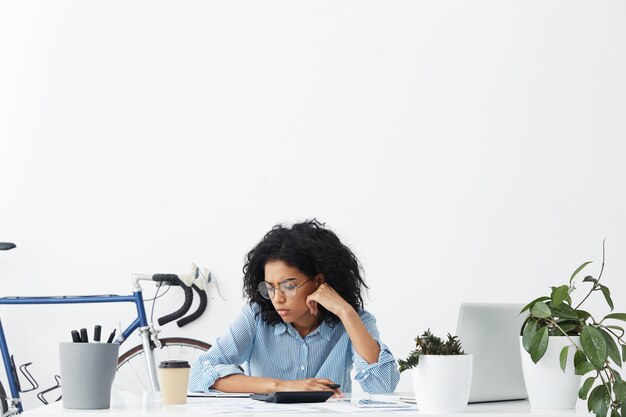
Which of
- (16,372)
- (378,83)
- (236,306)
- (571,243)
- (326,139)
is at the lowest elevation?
(16,372)

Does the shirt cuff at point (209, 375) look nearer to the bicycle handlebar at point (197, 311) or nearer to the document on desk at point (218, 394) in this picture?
the document on desk at point (218, 394)

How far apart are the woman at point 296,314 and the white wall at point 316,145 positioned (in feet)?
4.11

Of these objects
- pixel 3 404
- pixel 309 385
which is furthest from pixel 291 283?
pixel 3 404

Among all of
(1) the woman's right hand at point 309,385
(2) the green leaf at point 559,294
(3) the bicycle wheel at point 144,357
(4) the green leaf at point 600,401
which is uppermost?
(2) the green leaf at point 559,294

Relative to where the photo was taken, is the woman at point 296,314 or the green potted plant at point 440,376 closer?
the green potted plant at point 440,376

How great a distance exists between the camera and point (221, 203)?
3.82 metres

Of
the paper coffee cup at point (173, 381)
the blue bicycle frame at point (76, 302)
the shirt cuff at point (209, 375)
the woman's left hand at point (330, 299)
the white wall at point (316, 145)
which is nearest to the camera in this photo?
the paper coffee cup at point (173, 381)

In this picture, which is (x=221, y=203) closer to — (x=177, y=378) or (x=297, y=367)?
(x=297, y=367)

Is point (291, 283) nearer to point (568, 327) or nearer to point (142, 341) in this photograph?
point (568, 327)

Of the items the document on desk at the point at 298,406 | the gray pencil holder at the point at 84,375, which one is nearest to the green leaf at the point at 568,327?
the document on desk at the point at 298,406

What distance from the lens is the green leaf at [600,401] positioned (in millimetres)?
1552

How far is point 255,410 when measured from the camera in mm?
1595

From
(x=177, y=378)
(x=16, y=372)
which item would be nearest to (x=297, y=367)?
(x=177, y=378)

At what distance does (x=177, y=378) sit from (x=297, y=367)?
2.71 feet
